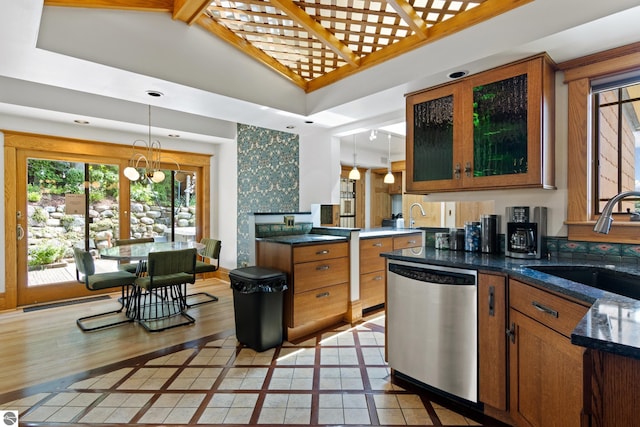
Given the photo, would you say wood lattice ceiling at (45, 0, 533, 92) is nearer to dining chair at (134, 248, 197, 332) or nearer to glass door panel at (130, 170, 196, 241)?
dining chair at (134, 248, 197, 332)

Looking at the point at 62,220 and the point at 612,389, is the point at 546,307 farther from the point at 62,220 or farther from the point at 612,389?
the point at 62,220

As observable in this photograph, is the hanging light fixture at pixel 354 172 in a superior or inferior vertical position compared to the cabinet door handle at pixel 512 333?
superior

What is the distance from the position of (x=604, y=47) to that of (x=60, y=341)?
4824 mm

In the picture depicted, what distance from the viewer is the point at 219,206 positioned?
5.80 metres

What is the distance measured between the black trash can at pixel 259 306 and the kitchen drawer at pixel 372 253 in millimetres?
1159

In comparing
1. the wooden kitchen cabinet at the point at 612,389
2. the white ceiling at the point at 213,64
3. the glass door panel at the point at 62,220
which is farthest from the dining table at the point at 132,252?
the wooden kitchen cabinet at the point at 612,389

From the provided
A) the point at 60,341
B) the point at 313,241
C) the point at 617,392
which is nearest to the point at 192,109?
the point at 313,241

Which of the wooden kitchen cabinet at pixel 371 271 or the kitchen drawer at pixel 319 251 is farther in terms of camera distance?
Answer: the wooden kitchen cabinet at pixel 371 271

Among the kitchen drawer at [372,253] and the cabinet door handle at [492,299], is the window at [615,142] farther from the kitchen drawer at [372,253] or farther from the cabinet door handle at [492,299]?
the kitchen drawer at [372,253]

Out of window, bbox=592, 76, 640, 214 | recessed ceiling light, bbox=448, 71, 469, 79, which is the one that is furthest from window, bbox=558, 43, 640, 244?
recessed ceiling light, bbox=448, 71, 469, 79

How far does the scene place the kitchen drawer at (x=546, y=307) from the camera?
130 centimetres

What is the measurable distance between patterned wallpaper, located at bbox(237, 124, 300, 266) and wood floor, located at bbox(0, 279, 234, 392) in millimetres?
1660

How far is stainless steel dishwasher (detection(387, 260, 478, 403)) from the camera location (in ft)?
6.15

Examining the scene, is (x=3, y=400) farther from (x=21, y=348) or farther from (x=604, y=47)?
(x=604, y=47)
